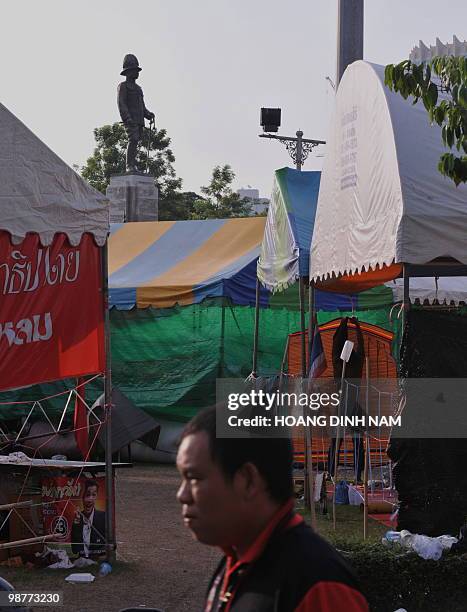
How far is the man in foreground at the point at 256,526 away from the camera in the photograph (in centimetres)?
233

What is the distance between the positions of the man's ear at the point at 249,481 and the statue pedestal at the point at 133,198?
859 inches

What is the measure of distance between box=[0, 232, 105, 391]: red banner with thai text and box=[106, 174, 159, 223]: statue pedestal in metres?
15.3

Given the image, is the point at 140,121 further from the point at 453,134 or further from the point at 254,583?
the point at 254,583

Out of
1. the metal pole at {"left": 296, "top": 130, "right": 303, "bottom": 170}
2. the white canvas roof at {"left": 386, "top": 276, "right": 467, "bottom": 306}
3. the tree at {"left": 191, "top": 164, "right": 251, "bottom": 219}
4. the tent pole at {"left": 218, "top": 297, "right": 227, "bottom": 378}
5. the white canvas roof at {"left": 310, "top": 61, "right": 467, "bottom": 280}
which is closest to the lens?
the white canvas roof at {"left": 310, "top": 61, "right": 467, "bottom": 280}

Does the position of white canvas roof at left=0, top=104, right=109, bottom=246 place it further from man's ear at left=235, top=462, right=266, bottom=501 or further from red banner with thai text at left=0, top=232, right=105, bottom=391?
man's ear at left=235, top=462, right=266, bottom=501

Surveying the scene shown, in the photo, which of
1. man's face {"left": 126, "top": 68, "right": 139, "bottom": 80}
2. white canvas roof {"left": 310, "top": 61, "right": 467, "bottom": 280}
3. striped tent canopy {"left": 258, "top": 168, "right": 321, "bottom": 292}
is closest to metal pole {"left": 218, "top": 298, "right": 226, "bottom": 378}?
striped tent canopy {"left": 258, "top": 168, "right": 321, "bottom": 292}

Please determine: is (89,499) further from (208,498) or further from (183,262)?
(183,262)

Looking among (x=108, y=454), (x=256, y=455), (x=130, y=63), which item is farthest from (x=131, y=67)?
(x=256, y=455)

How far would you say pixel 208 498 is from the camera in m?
2.42

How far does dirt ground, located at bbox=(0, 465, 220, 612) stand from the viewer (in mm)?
7520

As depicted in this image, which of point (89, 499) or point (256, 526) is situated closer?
point (256, 526)

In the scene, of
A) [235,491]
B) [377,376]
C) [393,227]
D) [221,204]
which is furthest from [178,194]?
[235,491]

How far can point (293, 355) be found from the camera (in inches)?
565

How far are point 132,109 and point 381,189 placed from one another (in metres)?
19.9
